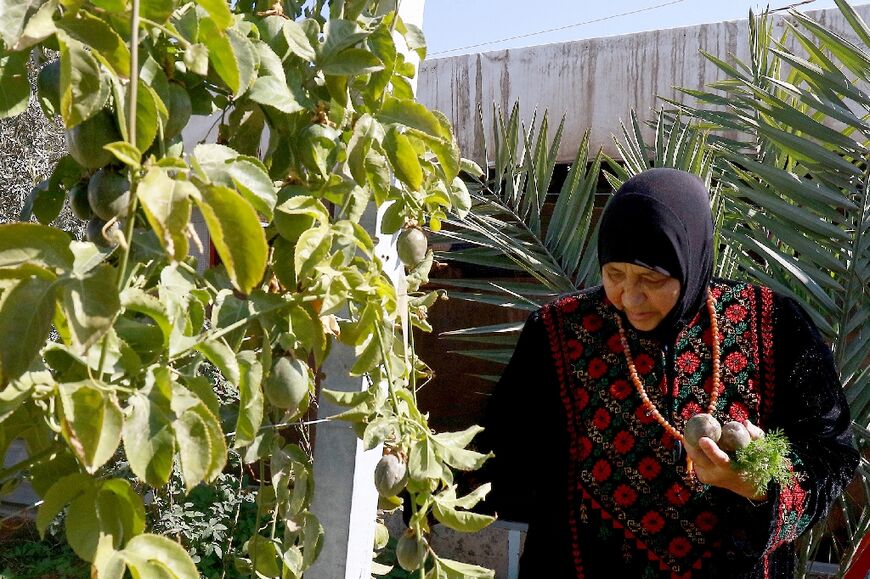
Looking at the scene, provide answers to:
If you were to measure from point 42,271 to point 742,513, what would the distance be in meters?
1.30

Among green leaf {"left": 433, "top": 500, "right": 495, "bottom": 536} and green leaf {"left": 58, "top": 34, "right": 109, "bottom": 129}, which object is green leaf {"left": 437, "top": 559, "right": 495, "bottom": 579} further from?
green leaf {"left": 58, "top": 34, "right": 109, "bottom": 129}

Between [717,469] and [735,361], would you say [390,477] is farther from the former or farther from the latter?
[735,361]

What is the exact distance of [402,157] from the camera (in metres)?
1.00

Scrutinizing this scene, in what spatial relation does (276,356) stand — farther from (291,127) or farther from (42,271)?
(42,271)

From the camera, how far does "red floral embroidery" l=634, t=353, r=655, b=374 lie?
1765mm

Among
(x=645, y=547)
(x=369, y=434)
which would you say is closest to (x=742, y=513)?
(x=645, y=547)

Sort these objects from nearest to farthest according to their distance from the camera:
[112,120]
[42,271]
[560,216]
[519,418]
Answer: [42,271]
[112,120]
[519,418]
[560,216]

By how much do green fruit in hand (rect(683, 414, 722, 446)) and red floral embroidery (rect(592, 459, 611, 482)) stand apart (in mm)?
230

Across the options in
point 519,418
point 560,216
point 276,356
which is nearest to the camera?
point 276,356

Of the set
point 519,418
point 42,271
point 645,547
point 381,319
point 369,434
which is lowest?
point 645,547

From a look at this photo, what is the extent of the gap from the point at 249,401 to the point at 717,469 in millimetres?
911

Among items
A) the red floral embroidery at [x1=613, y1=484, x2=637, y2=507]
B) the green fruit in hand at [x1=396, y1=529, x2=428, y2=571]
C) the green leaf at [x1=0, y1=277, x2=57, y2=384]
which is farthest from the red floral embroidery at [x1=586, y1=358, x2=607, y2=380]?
the green leaf at [x1=0, y1=277, x2=57, y2=384]

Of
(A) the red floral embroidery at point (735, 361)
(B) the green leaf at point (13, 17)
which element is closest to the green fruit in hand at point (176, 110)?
(B) the green leaf at point (13, 17)

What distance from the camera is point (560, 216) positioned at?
9.59ft
